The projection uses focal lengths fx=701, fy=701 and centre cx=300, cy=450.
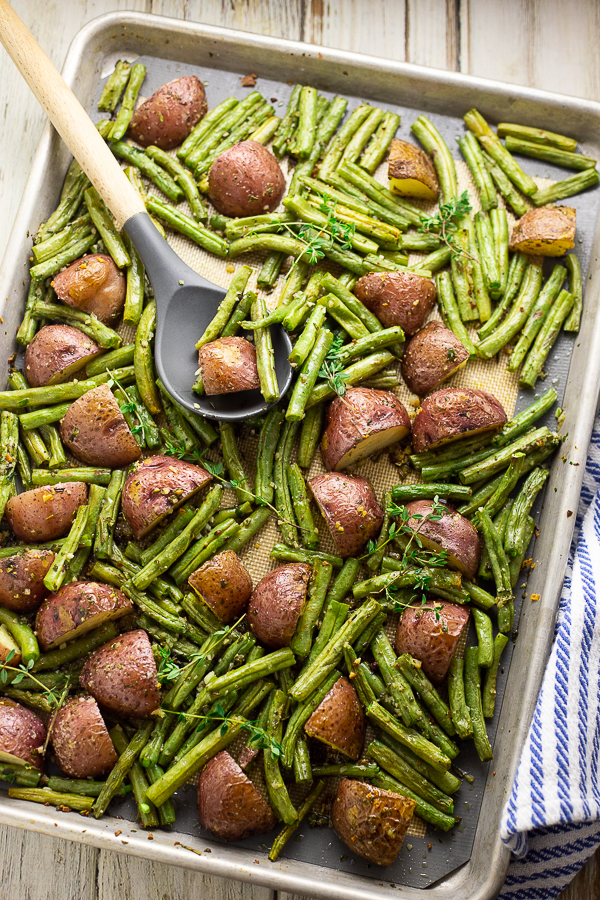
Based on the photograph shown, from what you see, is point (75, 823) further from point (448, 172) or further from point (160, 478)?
point (448, 172)

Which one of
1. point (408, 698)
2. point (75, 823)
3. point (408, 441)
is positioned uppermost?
point (408, 441)

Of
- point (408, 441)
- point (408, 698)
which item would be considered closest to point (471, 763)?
point (408, 698)

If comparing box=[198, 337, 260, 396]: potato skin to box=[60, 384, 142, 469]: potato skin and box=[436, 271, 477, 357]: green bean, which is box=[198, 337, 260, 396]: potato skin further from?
box=[436, 271, 477, 357]: green bean

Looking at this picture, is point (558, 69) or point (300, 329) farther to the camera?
point (558, 69)

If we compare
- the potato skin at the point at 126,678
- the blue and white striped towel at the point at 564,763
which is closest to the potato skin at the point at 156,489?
the potato skin at the point at 126,678

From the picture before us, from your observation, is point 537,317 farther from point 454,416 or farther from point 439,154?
point 439,154

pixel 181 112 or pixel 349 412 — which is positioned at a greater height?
pixel 181 112

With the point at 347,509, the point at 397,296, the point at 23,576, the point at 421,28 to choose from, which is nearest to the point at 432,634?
the point at 347,509

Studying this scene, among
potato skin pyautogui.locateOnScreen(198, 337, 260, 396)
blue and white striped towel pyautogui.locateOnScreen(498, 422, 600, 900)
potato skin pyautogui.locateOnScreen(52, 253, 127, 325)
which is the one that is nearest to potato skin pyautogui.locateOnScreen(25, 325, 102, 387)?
potato skin pyautogui.locateOnScreen(52, 253, 127, 325)
